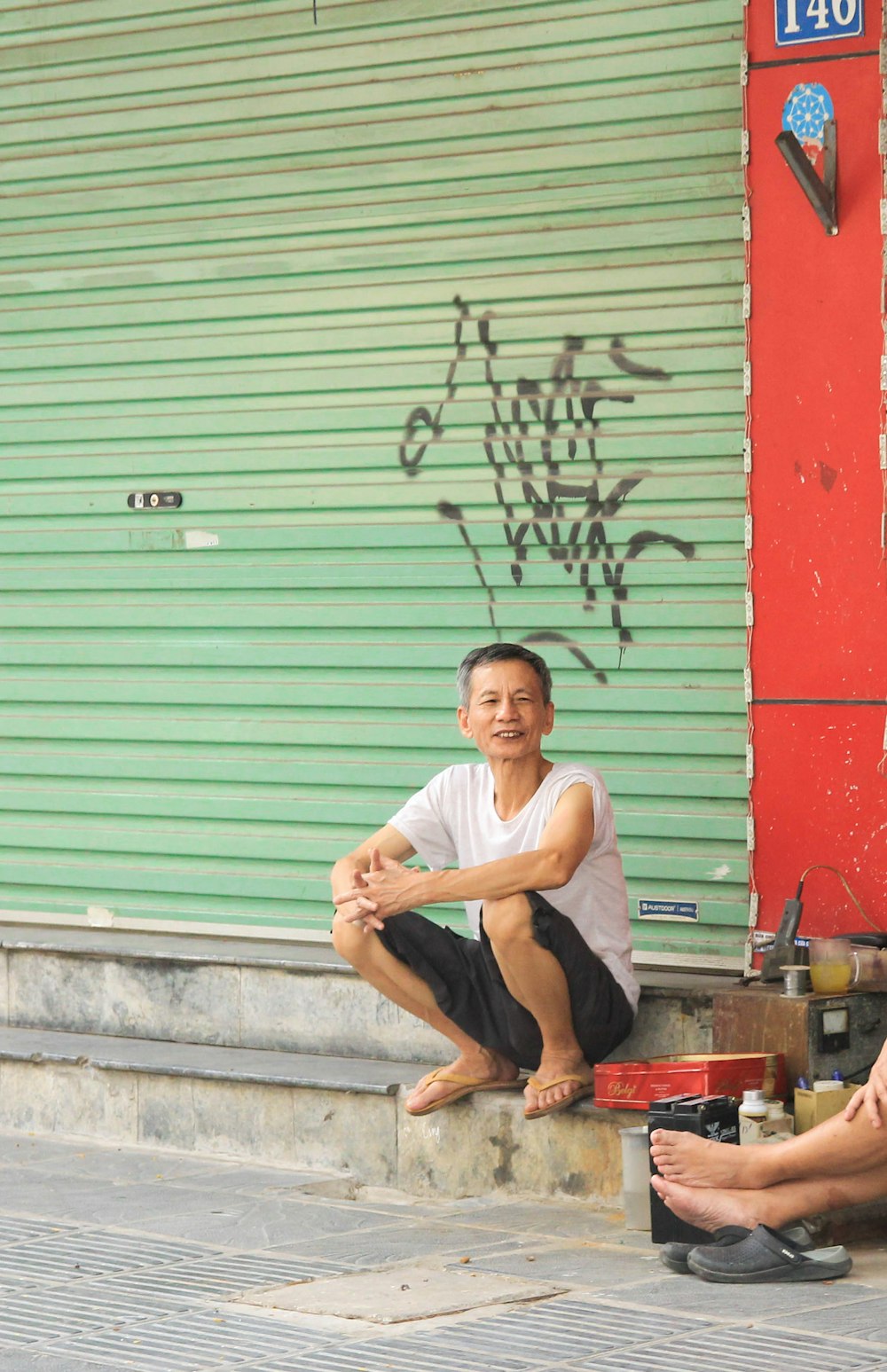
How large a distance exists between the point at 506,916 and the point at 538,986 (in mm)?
220

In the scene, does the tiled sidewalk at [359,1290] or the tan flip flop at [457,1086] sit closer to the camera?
the tiled sidewalk at [359,1290]

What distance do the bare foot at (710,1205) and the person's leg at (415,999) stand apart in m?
0.96

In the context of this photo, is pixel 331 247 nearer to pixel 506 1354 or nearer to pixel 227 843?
pixel 227 843

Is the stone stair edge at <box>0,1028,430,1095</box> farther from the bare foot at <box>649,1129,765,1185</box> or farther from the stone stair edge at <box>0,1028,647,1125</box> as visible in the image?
the bare foot at <box>649,1129,765,1185</box>

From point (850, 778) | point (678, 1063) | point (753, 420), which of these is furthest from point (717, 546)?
point (678, 1063)

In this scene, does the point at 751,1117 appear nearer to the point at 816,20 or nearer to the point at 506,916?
the point at 506,916

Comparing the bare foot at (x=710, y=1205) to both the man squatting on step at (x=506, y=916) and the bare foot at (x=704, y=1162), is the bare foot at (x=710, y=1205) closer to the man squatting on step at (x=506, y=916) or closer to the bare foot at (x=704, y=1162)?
the bare foot at (x=704, y=1162)

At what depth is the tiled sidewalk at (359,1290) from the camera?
4.09 meters

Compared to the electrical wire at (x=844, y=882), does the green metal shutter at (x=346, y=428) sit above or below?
above

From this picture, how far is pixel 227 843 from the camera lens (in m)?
7.16

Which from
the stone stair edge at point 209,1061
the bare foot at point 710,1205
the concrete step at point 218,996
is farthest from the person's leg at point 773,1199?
the stone stair edge at point 209,1061

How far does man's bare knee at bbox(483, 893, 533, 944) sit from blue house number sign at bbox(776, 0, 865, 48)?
2739 mm

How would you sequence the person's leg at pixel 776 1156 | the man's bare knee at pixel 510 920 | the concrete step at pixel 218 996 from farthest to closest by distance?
the concrete step at pixel 218 996 < the man's bare knee at pixel 510 920 < the person's leg at pixel 776 1156

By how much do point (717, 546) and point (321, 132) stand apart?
210cm
